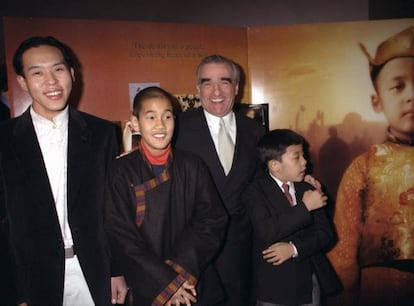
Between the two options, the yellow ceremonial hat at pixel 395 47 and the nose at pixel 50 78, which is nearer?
the nose at pixel 50 78

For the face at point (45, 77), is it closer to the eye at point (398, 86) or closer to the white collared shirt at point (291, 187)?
the white collared shirt at point (291, 187)

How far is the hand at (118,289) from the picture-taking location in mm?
1800

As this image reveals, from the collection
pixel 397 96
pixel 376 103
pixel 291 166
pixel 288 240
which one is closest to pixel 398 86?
pixel 397 96

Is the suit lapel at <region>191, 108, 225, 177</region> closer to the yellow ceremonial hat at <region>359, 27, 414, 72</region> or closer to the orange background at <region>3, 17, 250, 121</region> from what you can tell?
the orange background at <region>3, 17, 250, 121</region>

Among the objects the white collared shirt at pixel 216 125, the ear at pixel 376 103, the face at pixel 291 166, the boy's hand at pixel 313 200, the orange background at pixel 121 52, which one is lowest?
the boy's hand at pixel 313 200

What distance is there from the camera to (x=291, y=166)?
80.2 inches

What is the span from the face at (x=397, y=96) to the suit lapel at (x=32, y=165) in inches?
101

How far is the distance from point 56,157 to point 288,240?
1338 mm

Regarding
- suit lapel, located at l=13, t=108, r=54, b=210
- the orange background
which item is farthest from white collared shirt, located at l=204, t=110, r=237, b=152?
suit lapel, located at l=13, t=108, r=54, b=210

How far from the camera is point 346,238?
3.04 meters

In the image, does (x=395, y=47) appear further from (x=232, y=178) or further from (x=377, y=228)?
(x=232, y=178)

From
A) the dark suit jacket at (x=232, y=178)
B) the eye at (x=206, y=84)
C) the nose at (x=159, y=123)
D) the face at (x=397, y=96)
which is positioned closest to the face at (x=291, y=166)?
the dark suit jacket at (x=232, y=178)

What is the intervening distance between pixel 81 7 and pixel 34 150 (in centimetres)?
199

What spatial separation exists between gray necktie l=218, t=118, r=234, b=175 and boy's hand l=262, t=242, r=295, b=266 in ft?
1.79
